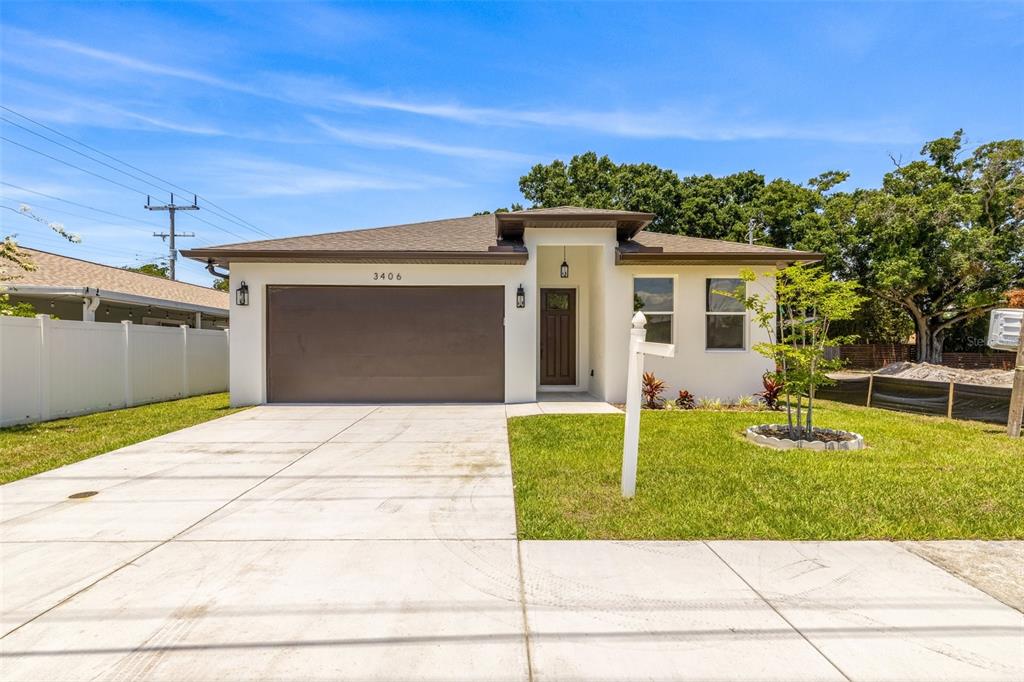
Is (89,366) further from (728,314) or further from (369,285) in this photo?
(728,314)

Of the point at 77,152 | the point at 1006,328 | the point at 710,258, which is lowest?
the point at 1006,328

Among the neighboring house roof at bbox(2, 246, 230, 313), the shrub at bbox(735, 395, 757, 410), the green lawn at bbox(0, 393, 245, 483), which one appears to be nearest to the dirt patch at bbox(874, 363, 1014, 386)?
the shrub at bbox(735, 395, 757, 410)

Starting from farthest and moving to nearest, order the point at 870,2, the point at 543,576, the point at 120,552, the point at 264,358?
the point at 264,358, the point at 870,2, the point at 120,552, the point at 543,576

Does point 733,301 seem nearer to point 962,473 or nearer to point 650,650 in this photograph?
point 962,473

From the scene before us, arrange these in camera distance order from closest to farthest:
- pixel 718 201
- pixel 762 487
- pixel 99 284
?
pixel 762 487 < pixel 99 284 < pixel 718 201

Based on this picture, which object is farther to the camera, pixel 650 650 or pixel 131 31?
pixel 131 31

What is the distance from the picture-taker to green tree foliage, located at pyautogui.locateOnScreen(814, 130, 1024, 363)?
Answer: 20094 millimetres

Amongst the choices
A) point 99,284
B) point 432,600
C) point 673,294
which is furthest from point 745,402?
point 99,284

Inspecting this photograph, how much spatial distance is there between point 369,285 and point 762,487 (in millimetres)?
7910

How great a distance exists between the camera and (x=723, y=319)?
1012 centimetres

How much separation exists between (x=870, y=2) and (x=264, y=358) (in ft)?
40.0

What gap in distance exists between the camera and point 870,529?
3.65 metres

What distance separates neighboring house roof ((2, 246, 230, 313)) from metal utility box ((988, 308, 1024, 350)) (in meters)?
16.1


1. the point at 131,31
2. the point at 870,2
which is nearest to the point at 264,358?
the point at 131,31
